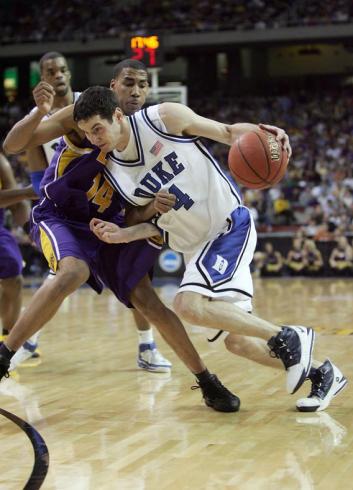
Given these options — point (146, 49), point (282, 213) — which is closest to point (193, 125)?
point (146, 49)

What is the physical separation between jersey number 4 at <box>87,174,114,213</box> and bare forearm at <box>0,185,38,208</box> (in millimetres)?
1110

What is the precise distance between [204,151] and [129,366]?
2140 mm

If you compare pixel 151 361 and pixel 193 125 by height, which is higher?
pixel 193 125

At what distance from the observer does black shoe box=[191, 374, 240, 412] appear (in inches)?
168

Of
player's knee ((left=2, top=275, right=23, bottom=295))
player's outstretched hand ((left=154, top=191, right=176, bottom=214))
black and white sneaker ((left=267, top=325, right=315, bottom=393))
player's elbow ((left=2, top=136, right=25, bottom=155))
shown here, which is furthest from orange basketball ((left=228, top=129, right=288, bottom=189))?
player's knee ((left=2, top=275, right=23, bottom=295))

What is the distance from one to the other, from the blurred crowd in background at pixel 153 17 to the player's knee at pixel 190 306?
807 inches

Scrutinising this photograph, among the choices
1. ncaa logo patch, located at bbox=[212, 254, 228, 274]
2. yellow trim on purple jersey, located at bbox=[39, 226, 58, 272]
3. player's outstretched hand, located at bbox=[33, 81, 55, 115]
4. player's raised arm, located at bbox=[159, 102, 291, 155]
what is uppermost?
player's outstretched hand, located at bbox=[33, 81, 55, 115]

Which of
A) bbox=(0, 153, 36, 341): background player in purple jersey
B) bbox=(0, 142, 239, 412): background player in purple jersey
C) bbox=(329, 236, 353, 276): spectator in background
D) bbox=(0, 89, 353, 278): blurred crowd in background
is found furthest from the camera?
bbox=(0, 89, 353, 278): blurred crowd in background

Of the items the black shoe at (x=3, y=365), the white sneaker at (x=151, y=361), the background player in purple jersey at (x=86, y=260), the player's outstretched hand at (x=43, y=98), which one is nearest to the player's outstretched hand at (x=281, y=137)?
the background player in purple jersey at (x=86, y=260)

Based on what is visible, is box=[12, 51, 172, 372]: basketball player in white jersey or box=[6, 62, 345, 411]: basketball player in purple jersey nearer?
Answer: box=[6, 62, 345, 411]: basketball player in purple jersey

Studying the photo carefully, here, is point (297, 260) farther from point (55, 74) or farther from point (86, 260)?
point (86, 260)

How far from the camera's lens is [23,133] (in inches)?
180

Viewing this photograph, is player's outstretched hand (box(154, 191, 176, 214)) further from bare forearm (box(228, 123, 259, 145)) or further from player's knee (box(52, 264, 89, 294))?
player's knee (box(52, 264, 89, 294))

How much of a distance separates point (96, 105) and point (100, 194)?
818mm
